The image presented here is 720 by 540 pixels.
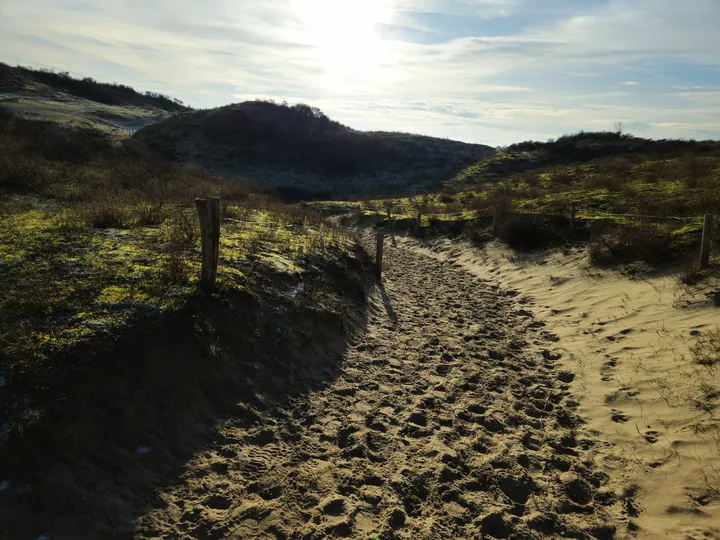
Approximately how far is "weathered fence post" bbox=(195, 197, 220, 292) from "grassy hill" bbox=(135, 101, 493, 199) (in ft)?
119

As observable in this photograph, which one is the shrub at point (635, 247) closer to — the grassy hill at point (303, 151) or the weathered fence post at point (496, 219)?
the weathered fence post at point (496, 219)

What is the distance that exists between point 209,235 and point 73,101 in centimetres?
5370

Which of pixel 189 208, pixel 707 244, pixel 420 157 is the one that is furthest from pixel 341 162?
pixel 707 244

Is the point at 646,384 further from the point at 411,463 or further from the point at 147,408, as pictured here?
the point at 147,408

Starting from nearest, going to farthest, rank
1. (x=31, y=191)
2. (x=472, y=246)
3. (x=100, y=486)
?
(x=100, y=486) → (x=31, y=191) → (x=472, y=246)

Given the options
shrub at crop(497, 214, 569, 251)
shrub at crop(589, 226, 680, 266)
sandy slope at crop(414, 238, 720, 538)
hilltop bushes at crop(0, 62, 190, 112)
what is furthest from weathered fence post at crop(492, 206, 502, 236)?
hilltop bushes at crop(0, 62, 190, 112)

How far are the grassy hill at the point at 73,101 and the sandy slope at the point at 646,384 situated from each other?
33798mm

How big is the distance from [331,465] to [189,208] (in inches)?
405

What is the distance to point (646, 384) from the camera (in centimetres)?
633

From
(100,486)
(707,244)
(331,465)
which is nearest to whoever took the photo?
(100,486)

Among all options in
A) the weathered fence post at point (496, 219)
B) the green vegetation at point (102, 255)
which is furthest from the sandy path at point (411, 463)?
the weathered fence post at point (496, 219)

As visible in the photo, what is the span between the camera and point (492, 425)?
5.79 meters

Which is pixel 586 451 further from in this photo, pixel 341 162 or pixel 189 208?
pixel 341 162

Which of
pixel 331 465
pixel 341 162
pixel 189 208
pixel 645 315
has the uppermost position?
Result: pixel 341 162
